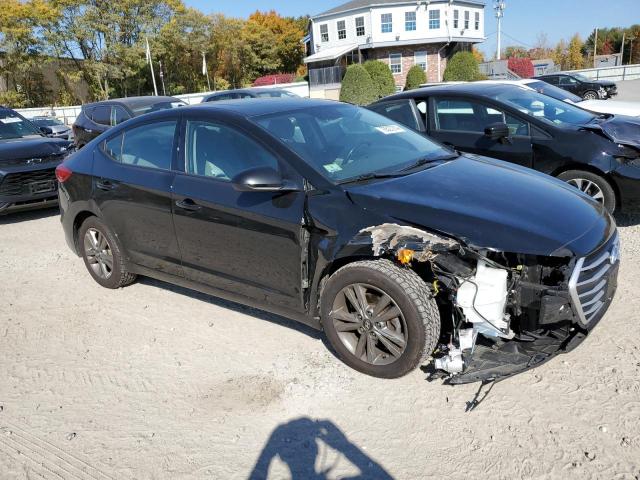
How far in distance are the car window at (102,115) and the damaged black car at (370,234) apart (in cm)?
847

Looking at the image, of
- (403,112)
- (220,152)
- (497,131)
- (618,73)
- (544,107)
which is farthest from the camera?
(618,73)

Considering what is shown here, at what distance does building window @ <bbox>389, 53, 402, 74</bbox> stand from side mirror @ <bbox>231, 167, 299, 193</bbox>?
46428mm

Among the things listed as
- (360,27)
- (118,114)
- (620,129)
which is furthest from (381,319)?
(360,27)

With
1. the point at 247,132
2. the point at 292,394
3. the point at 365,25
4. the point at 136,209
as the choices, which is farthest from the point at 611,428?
the point at 365,25

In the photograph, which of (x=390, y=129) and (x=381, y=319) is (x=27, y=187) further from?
(x=381, y=319)

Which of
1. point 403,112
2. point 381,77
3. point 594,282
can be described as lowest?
point 594,282

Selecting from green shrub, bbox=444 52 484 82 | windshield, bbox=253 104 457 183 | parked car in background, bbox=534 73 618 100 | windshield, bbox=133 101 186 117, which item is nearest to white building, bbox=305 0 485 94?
green shrub, bbox=444 52 484 82

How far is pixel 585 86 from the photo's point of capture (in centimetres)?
2714

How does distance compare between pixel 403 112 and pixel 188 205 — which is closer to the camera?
pixel 188 205

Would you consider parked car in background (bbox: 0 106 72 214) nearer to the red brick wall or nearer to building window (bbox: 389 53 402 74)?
the red brick wall

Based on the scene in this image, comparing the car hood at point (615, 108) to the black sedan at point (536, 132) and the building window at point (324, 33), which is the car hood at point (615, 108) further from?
the building window at point (324, 33)

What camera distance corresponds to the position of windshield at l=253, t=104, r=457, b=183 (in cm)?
375

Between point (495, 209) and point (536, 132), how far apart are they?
A: 3.43 meters

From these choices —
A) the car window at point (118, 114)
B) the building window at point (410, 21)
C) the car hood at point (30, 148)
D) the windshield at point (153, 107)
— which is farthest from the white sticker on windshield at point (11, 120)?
the building window at point (410, 21)
